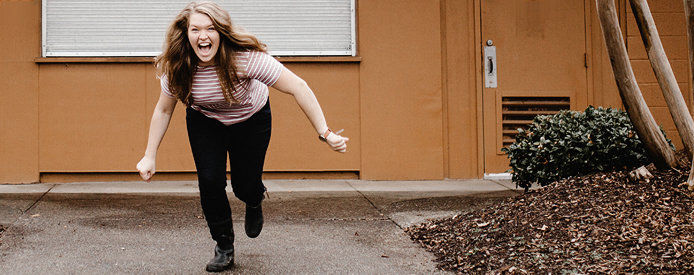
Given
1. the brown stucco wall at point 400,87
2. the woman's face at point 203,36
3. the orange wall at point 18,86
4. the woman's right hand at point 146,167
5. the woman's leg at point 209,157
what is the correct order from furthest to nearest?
the brown stucco wall at point 400,87 < the orange wall at point 18,86 < the woman's leg at point 209,157 < the woman's right hand at point 146,167 < the woman's face at point 203,36

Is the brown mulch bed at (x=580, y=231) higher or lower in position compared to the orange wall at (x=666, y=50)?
lower

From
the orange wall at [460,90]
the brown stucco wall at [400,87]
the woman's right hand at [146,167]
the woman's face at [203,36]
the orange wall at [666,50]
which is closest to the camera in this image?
the woman's face at [203,36]

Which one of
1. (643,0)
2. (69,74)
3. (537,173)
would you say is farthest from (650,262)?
(69,74)

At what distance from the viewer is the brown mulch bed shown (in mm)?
3313

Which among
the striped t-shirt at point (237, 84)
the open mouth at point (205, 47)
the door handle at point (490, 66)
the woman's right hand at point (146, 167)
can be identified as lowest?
the woman's right hand at point (146, 167)

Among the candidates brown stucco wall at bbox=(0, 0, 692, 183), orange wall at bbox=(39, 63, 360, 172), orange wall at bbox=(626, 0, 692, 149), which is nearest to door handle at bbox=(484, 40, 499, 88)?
brown stucco wall at bbox=(0, 0, 692, 183)

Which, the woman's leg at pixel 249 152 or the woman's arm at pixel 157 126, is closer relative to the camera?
the woman's arm at pixel 157 126

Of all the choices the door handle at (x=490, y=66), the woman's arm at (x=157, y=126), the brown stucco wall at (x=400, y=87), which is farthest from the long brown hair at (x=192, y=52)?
the door handle at (x=490, y=66)

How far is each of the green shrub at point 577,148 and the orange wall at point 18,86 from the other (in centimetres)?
531

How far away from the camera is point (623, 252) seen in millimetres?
3369

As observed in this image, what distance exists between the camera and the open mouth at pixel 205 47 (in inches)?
122

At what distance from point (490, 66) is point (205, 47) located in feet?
16.2

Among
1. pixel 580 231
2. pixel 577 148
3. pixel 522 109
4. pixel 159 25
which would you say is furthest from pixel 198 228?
pixel 522 109

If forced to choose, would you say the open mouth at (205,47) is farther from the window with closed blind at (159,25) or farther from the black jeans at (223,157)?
the window with closed blind at (159,25)
